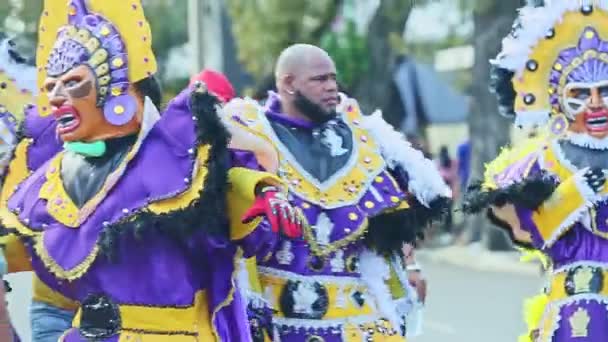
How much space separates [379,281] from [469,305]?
827cm

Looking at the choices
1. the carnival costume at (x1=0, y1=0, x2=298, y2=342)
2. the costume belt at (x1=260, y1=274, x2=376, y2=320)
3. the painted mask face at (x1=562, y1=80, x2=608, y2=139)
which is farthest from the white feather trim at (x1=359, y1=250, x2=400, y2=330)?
the carnival costume at (x1=0, y1=0, x2=298, y2=342)

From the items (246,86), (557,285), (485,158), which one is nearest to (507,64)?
(557,285)

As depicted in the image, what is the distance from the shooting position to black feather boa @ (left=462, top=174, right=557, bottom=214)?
622 cm

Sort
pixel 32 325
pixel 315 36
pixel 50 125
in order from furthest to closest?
pixel 315 36, pixel 32 325, pixel 50 125

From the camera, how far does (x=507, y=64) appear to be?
6.72 meters

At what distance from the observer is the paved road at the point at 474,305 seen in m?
12.2

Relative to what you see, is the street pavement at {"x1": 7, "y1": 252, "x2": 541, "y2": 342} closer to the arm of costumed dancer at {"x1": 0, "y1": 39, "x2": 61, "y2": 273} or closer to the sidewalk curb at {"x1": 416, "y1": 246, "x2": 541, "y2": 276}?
the sidewalk curb at {"x1": 416, "y1": 246, "x2": 541, "y2": 276}

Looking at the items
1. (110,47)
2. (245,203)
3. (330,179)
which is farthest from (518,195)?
(110,47)

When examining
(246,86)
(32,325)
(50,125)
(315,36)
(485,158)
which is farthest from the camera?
(246,86)

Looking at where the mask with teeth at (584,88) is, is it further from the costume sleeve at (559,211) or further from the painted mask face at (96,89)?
the painted mask face at (96,89)

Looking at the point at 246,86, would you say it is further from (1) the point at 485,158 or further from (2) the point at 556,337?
(2) the point at 556,337

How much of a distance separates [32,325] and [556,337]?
7.08 feet

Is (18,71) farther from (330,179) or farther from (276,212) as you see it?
(276,212)

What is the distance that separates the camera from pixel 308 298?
6.08 m
